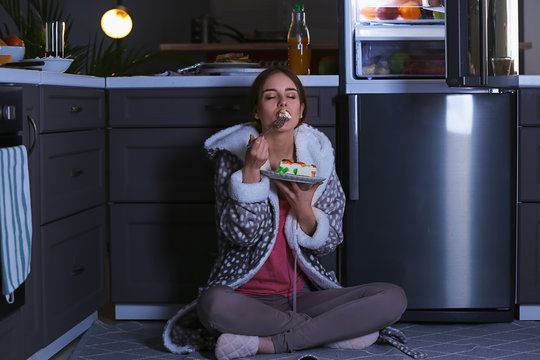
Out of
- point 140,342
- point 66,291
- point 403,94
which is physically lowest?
Answer: point 140,342

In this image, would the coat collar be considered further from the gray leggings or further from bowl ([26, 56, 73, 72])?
bowl ([26, 56, 73, 72])

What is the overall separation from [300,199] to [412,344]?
1.77 feet

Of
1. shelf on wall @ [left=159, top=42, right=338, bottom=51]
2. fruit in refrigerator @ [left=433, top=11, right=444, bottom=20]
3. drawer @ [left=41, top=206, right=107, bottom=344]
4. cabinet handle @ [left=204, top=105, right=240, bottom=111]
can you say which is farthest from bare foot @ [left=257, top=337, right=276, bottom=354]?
shelf on wall @ [left=159, top=42, right=338, bottom=51]

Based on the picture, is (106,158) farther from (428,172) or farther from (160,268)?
(428,172)

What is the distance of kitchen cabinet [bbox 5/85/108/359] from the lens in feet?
6.61

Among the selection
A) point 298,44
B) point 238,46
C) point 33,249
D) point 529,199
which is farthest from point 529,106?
point 238,46

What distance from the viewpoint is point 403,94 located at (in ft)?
8.34

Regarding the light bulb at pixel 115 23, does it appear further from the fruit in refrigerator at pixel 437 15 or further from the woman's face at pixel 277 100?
the woman's face at pixel 277 100

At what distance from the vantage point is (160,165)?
2625 millimetres

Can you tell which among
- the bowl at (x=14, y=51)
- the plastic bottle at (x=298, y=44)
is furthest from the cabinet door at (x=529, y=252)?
the bowl at (x=14, y=51)

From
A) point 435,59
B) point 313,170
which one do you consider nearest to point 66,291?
point 313,170

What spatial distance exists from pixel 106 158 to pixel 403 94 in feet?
3.22

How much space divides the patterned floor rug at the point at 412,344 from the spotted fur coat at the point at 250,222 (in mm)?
99

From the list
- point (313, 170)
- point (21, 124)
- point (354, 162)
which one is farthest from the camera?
point (354, 162)
